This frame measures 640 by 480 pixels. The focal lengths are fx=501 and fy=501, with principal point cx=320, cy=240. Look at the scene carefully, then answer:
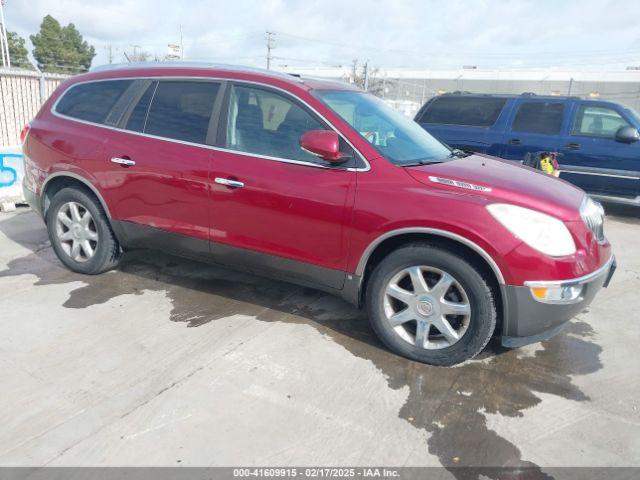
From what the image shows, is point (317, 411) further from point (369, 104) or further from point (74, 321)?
point (369, 104)

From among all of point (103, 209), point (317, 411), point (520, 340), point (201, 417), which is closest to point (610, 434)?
point (520, 340)

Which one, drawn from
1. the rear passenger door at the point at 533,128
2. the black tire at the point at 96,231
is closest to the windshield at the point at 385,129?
the black tire at the point at 96,231

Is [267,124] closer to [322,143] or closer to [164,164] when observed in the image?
[322,143]

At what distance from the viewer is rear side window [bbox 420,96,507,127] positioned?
8.33m

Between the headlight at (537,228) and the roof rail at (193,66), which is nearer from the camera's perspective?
the headlight at (537,228)

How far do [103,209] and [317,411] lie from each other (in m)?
2.74

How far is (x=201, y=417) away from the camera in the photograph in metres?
2.67

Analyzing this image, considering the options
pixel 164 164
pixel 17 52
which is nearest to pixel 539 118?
pixel 164 164

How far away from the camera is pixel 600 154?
7691 millimetres

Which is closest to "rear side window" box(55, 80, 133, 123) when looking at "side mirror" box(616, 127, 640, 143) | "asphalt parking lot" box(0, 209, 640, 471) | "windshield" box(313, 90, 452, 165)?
"asphalt parking lot" box(0, 209, 640, 471)

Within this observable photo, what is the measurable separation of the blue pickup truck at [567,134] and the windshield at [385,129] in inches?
175

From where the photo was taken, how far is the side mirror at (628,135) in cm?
743

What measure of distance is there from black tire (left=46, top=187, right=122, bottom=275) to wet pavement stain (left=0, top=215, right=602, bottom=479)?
0.11 m

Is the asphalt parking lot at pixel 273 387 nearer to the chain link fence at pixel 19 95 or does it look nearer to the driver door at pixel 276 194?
the driver door at pixel 276 194
